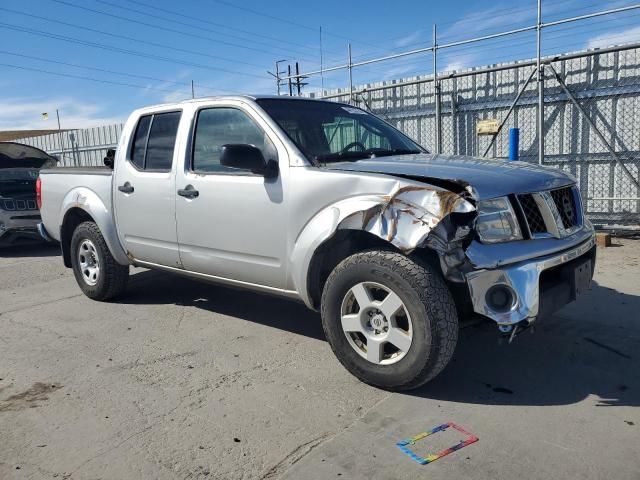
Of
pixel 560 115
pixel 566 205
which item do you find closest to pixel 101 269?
pixel 566 205

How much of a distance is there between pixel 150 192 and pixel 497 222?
296 cm

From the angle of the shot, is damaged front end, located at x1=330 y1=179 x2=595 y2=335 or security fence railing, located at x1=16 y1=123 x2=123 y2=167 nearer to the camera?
damaged front end, located at x1=330 y1=179 x2=595 y2=335

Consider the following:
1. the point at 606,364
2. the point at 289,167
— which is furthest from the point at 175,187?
the point at 606,364

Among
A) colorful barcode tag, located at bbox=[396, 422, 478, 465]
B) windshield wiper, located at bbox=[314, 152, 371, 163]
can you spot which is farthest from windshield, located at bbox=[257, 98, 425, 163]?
colorful barcode tag, located at bbox=[396, 422, 478, 465]

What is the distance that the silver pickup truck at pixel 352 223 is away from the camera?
119 inches

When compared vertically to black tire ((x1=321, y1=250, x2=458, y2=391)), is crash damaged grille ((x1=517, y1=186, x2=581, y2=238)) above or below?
above

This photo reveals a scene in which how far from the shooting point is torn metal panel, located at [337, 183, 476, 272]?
9.71 ft

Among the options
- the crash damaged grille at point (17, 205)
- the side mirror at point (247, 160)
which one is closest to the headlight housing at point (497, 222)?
the side mirror at point (247, 160)

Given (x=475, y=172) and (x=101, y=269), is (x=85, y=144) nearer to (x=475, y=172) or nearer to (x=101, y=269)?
(x=101, y=269)

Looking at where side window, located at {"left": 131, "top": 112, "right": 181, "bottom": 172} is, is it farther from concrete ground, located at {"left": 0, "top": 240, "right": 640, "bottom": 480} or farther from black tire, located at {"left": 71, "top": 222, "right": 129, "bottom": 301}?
concrete ground, located at {"left": 0, "top": 240, "right": 640, "bottom": 480}

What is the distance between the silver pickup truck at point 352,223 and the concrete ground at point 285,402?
0.37 m

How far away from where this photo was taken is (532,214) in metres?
3.27

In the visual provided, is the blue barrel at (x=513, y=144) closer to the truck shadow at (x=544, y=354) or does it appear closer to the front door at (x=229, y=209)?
the truck shadow at (x=544, y=354)

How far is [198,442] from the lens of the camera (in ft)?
9.43
